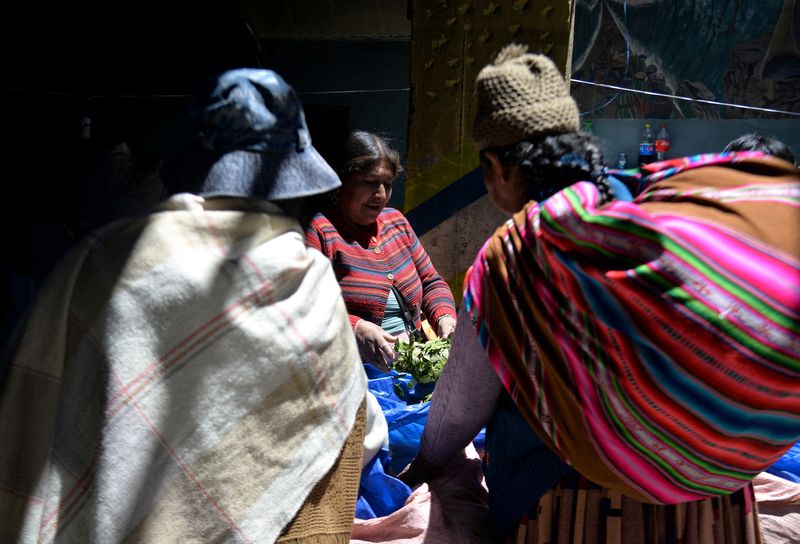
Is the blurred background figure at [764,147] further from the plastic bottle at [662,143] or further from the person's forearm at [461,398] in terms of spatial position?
the plastic bottle at [662,143]

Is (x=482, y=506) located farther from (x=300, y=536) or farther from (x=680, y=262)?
(x=680, y=262)

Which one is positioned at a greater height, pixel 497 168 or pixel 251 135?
pixel 251 135

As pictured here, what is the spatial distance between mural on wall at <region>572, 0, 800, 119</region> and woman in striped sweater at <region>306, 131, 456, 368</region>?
8.99 metres

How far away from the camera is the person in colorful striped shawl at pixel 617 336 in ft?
4.11

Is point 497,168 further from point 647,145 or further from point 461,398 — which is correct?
point 647,145

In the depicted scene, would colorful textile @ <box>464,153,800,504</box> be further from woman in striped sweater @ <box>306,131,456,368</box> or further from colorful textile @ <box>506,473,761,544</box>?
woman in striped sweater @ <box>306,131,456,368</box>

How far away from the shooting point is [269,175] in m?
1.48

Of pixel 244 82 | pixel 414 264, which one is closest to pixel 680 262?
pixel 244 82

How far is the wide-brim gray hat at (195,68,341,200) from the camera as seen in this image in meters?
1.43

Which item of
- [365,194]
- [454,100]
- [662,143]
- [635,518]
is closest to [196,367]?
[635,518]

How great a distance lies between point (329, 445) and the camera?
1.54m

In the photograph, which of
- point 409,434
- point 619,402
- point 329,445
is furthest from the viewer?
point 409,434

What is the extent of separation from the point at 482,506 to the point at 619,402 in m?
0.75

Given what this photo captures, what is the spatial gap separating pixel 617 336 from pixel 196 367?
87cm
